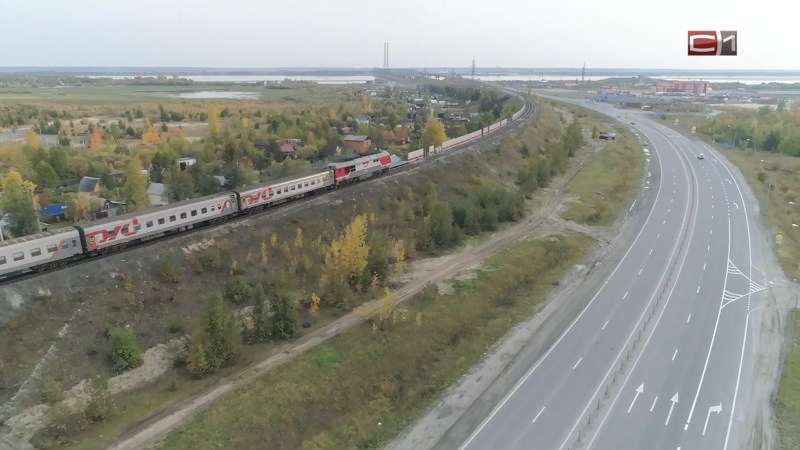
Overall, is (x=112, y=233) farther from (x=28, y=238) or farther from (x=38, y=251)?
(x=28, y=238)

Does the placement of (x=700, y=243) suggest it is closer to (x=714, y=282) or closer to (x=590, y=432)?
(x=714, y=282)

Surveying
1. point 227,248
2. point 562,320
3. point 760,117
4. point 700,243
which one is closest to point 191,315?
point 227,248

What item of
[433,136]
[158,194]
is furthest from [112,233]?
[433,136]

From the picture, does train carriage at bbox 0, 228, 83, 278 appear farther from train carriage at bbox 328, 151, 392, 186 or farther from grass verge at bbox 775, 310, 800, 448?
grass verge at bbox 775, 310, 800, 448

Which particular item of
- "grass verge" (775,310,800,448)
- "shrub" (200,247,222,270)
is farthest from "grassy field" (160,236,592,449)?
"grass verge" (775,310,800,448)

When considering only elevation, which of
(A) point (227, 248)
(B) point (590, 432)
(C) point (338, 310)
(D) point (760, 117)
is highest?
(D) point (760, 117)

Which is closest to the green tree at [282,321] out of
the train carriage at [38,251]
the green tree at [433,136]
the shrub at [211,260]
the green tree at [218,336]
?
the green tree at [218,336]

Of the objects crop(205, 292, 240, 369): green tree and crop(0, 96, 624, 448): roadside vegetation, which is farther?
crop(205, 292, 240, 369): green tree
